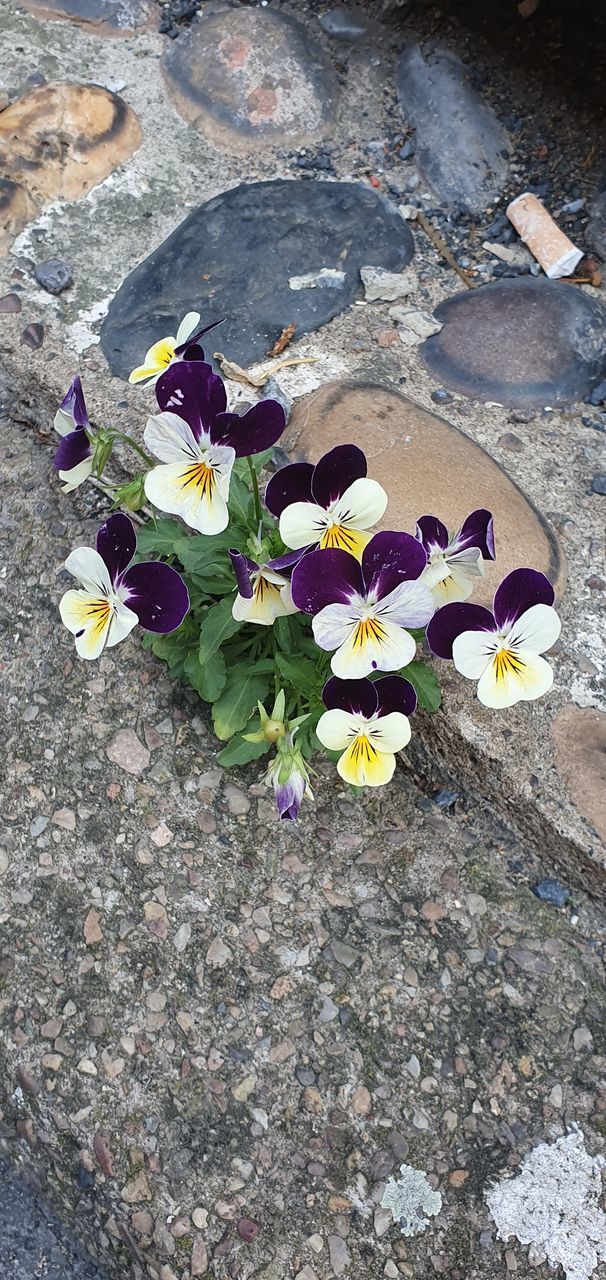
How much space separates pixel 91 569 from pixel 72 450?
10.2 inches

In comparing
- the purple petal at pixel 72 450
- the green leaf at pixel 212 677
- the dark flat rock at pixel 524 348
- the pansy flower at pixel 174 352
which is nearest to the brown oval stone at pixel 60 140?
the dark flat rock at pixel 524 348

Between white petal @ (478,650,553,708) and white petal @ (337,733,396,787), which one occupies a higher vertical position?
white petal @ (478,650,553,708)

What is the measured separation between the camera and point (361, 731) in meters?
1.55

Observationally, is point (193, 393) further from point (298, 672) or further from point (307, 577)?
point (298, 672)

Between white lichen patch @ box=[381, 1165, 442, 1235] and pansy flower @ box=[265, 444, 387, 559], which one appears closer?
pansy flower @ box=[265, 444, 387, 559]

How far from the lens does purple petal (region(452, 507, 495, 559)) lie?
1538 mm

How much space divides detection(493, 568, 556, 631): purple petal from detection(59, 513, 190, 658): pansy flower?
0.45 meters

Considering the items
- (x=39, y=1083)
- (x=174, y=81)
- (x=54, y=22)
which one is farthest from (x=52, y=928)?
(x=54, y=22)

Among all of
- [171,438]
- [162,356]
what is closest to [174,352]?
[162,356]

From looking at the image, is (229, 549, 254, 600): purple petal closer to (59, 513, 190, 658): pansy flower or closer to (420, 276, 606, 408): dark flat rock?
(59, 513, 190, 658): pansy flower

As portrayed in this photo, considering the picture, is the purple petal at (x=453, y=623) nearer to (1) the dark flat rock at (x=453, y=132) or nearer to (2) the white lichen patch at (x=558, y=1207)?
(2) the white lichen patch at (x=558, y=1207)

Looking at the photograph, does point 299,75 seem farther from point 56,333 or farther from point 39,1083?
point 39,1083

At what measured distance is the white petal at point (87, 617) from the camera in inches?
61.6

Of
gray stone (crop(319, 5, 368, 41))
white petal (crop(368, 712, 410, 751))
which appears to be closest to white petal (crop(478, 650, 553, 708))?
white petal (crop(368, 712, 410, 751))
